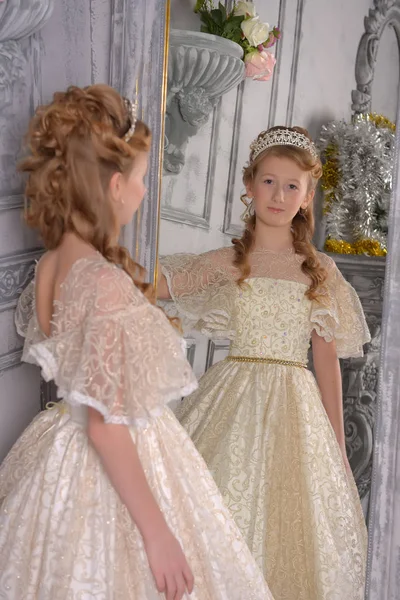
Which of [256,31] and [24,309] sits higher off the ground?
[256,31]

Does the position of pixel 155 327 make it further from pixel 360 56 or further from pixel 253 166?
pixel 360 56

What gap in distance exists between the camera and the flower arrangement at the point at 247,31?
5.49 feet

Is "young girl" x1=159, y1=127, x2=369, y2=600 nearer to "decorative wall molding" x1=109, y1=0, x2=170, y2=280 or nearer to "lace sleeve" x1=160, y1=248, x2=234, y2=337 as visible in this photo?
"lace sleeve" x1=160, y1=248, x2=234, y2=337

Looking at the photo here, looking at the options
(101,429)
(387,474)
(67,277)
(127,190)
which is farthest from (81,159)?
(387,474)

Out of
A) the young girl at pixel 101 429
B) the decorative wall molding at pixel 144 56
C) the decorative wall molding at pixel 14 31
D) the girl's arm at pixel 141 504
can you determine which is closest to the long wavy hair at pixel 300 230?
the decorative wall molding at pixel 144 56

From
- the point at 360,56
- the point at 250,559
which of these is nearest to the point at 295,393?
the point at 250,559

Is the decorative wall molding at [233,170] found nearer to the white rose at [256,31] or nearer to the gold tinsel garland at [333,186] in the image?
the white rose at [256,31]

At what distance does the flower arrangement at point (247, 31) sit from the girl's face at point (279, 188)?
0.60ft

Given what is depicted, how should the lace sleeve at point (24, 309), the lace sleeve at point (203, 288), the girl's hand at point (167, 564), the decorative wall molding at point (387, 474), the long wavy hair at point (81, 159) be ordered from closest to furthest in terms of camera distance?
the girl's hand at point (167, 564), the long wavy hair at point (81, 159), the lace sleeve at point (24, 309), the decorative wall molding at point (387, 474), the lace sleeve at point (203, 288)

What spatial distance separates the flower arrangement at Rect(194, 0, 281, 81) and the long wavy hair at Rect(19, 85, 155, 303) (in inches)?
17.0

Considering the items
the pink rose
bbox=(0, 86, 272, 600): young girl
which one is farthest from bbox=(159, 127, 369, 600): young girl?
bbox=(0, 86, 272, 600): young girl

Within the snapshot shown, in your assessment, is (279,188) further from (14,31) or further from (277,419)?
(14,31)

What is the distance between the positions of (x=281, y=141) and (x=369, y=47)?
27cm

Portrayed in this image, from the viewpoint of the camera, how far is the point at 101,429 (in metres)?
1.22
